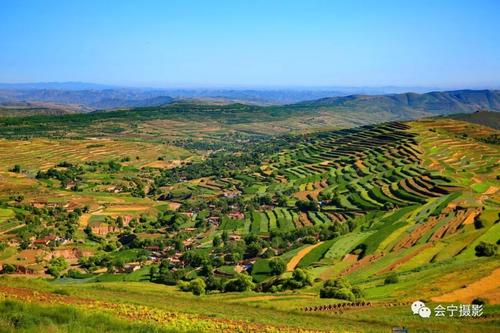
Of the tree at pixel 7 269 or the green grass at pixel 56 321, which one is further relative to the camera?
the tree at pixel 7 269

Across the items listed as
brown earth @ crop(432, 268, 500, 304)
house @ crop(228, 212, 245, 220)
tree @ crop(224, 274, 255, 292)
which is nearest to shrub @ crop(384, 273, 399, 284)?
brown earth @ crop(432, 268, 500, 304)

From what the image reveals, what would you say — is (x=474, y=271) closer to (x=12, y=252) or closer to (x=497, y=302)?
(x=497, y=302)

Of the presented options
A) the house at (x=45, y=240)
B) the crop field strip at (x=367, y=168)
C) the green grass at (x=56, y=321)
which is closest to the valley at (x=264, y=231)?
the house at (x=45, y=240)

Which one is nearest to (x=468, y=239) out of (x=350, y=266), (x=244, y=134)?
(x=350, y=266)

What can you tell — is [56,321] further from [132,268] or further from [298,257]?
[132,268]

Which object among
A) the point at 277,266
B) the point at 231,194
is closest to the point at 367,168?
the point at 231,194

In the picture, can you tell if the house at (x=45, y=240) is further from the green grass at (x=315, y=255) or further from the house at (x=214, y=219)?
the green grass at (x=315, y=255)
